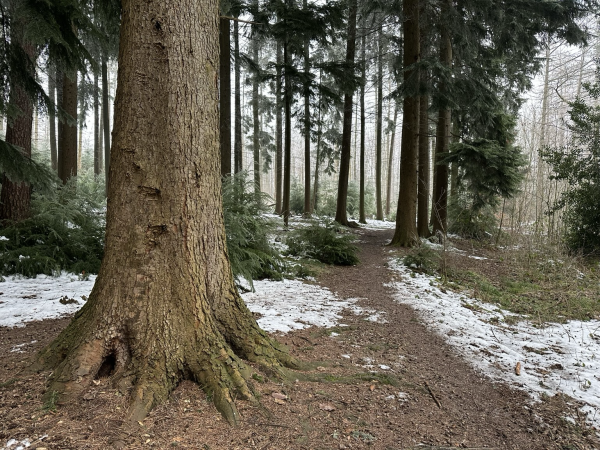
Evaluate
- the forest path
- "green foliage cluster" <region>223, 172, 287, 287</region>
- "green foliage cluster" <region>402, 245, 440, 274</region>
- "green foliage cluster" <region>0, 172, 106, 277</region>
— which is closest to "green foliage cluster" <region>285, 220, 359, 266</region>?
"green foliage cluster" <region>402, 245, 440, 274</region>

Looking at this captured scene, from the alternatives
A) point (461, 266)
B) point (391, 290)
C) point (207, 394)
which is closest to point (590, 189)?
point (461, 266)

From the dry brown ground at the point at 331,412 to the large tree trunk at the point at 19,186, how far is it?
3944 mm

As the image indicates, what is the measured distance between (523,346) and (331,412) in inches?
113

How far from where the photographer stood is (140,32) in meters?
2.36

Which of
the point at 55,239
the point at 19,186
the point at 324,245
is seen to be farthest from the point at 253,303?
the point at 19,186

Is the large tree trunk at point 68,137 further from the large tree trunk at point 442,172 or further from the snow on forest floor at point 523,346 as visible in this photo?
the large tree trunk at point 442,172

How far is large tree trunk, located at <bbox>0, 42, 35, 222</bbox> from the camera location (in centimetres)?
631

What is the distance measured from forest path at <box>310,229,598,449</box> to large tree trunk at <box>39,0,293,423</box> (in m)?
1.35

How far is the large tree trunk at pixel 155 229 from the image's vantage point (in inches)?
91.4

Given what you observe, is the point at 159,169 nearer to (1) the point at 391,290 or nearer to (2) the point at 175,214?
(2) the point at 175,214

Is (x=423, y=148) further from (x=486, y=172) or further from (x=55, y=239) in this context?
(x=55, y=239)

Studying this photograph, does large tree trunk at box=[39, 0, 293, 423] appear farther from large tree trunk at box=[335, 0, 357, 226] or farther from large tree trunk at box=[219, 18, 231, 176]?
large tree trunk at box=[335, 0, 357, 226]

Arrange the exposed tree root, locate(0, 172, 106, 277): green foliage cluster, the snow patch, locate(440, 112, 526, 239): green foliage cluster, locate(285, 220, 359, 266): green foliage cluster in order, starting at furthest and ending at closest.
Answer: locate(440, 112, 526, 239): green foliage cluster < locate(285, 220, 359, 266): green foliage cluster < locate(0, 172, 106, 277): green foliage cluster < the snow patch < the exposed tree root

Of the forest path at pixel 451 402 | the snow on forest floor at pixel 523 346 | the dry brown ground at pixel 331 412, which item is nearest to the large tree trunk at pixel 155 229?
the dry brown ground at pixel 331 412
